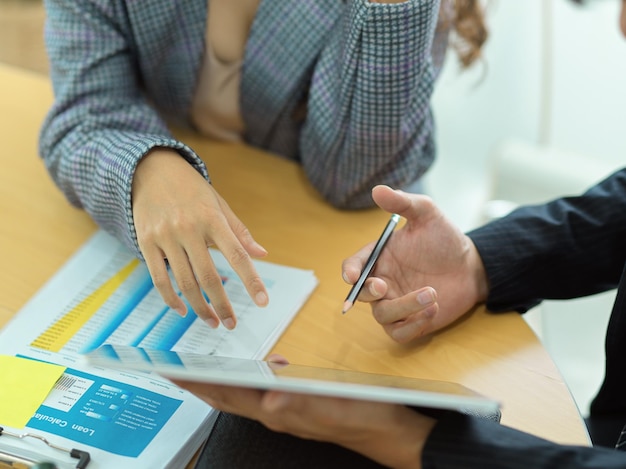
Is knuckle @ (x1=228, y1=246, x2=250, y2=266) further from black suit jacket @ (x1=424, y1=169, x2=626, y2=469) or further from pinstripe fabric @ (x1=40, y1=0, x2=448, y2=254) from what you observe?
black suit jacket @ (x1=424, y1=169, x2=626, y2=469)

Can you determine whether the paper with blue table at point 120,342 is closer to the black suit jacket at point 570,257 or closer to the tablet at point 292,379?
the tablet at point 292,379

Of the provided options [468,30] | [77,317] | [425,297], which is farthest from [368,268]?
[468,30]

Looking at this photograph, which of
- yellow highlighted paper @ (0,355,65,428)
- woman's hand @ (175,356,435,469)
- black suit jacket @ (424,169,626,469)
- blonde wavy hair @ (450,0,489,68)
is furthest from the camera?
blonde wavy hair @ (450,0,489,68)

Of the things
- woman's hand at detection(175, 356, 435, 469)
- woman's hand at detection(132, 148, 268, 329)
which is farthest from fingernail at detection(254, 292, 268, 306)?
woman's hand at detection(175, 356, 435, 469)

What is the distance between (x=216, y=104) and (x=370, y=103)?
0.84 feet

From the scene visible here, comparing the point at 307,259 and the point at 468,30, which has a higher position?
the point at 468,30

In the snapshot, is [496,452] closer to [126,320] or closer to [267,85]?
[126,320]

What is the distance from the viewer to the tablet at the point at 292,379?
1.67ft

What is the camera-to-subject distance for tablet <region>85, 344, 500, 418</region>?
51 centimetres

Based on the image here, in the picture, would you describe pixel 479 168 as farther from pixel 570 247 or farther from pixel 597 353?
pixel 570 247

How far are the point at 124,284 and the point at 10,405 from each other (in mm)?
202

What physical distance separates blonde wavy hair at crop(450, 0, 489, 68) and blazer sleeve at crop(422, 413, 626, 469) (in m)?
0.64

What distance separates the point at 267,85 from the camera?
1029mm

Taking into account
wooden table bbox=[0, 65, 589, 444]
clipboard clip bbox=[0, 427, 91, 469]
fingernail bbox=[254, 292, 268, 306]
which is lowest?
clipboard clip bbox=[0, 427, 91, 469]
